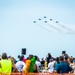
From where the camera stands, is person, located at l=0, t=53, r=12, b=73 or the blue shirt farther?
the blue shirt

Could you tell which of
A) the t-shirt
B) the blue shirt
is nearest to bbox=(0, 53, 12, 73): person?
the t-shirt

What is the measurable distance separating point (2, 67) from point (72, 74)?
3.46 metres

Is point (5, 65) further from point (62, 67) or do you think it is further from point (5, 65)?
point (62, 67)

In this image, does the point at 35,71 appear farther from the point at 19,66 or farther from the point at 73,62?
the point at 73,62

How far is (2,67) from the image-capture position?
59.7ft

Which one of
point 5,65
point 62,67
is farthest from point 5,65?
point 62,67

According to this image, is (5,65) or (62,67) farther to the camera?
(62,67)

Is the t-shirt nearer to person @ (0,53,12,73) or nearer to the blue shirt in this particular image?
person @ (0,53,12,73)

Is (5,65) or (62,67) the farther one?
(62,67)

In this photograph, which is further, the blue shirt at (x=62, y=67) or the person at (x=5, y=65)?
the blue shirt at (x=62, y=67)

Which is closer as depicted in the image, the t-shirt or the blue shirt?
the t-shirt

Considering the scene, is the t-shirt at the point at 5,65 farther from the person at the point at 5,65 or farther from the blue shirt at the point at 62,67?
the blue shirt at the point at 62,67

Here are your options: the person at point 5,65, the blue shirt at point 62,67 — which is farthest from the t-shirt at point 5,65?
the blue shirt at point 62,67

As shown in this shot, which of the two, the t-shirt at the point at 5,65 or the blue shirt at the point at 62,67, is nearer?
the t-shirt at the point at 5,65
